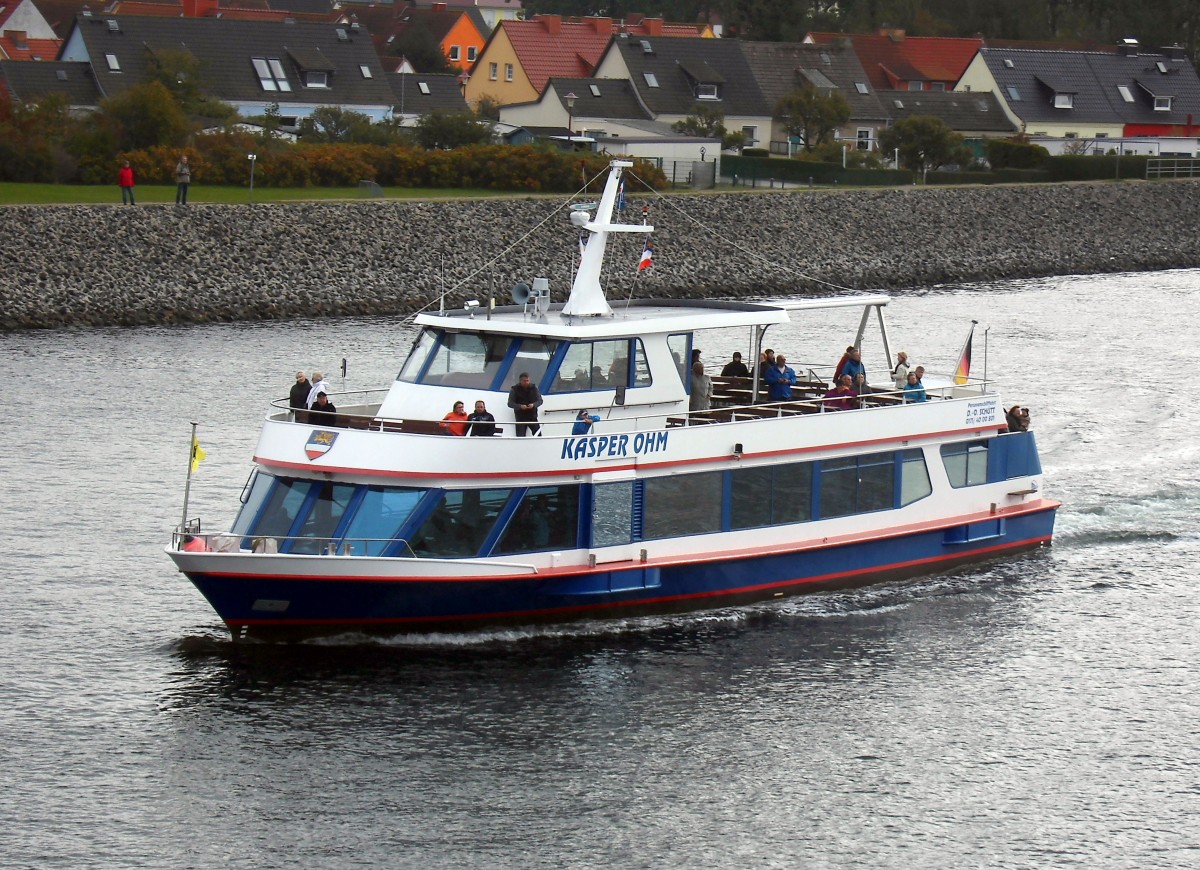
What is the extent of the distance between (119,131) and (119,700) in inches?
1754

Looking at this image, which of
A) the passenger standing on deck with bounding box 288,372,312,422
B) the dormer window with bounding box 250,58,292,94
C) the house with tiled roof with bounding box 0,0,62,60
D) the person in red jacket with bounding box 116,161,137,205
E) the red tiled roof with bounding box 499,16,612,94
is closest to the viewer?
the passenger standing on deck with bounding box 288,372,312,422

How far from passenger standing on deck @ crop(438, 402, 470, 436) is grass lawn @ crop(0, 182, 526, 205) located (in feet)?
116

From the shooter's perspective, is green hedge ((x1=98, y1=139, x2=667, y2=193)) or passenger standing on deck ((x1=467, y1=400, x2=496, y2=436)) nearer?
passenger standing on deck ((x1=467, y1=400, x2=496, y2=436))

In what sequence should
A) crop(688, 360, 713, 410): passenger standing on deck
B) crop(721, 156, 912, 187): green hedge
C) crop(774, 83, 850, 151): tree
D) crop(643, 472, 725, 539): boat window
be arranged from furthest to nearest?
crop(774, 83, 850, 151): tree → crop(721, 156, 912, 187): green hedge → crop(688, 360, 713, 410): passenger standing on deck → crop(643, 472, 725, 539): boat window

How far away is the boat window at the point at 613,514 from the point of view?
912 inches

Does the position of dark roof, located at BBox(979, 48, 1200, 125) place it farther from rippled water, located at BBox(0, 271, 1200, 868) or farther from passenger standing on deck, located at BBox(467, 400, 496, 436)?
passenger standing on deck, located at BBox(467, 400, 496, 436)

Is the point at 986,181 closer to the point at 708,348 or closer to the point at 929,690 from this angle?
the point at 708,348

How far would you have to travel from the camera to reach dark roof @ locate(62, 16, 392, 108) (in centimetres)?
7731

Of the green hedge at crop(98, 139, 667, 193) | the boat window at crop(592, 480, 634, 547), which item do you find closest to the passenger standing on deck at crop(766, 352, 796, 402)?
the boat window at crop(592, 480, 634, 547)

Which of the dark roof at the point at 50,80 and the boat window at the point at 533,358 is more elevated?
the dark roof at the point at 50,80

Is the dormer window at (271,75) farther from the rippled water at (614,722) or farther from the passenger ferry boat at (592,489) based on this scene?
the passenger ferry boat at (592,489)

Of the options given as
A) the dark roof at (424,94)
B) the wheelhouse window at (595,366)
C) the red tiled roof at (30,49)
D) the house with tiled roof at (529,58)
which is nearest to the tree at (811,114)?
the house with tiled roof at (529,58)

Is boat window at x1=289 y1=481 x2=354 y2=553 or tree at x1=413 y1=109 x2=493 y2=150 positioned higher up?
tree at x1=413 y1=109 x2=493 y2=150

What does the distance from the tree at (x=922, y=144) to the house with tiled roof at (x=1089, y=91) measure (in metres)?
12.4
